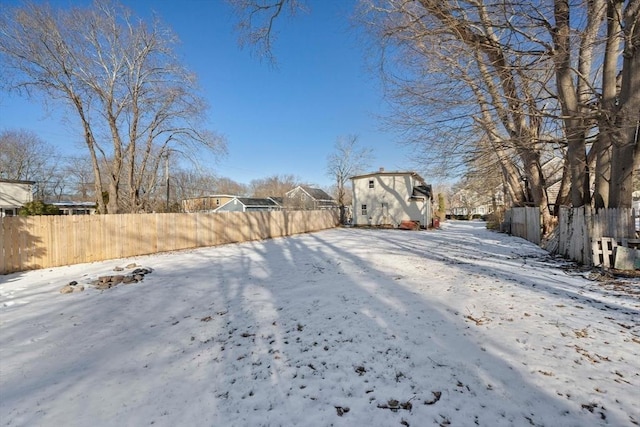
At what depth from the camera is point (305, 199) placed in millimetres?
42250

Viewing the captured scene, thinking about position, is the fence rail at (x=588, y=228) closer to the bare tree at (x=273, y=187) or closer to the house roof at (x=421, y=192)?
the house roof at (x=421, y=192)

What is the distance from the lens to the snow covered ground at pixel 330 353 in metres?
2.39

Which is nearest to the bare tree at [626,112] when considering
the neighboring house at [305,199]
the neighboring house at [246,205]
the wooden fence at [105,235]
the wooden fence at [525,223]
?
the wooden fence at [525,223]

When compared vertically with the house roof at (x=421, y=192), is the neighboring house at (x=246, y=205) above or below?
below

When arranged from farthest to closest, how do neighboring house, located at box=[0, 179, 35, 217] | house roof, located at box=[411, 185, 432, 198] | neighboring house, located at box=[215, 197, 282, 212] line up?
1. neighboring house, located at box=[215, 197, 282, 212]
2. house roof, located at box=[411, 185, 432, 198]
3. neighboring house, located at box=[0, 179, 35, 217]

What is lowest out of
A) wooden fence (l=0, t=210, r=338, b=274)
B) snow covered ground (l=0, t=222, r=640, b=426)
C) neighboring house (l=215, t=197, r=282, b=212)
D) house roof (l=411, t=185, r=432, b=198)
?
snow covered ground (l=0, t=222, r=640, b=426)

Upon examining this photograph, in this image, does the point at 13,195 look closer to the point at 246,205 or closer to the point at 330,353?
the point at 246,205

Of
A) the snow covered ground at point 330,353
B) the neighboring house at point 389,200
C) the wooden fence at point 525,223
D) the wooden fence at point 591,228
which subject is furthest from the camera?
the neighboring house at point 389,200

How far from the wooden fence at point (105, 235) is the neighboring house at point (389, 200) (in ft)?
Result: 42.1

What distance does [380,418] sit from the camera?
229 cm

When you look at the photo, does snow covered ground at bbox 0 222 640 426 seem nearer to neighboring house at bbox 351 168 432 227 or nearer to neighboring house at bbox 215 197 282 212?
neighboring house at bbox 351 168 432 227

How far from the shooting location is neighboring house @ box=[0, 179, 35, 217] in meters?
18.9

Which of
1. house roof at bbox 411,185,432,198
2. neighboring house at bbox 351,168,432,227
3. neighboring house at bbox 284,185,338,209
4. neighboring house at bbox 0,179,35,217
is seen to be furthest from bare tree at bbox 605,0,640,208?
neighboring house at bbox 284,185,338,209

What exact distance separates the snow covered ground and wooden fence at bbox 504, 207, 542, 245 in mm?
6973
